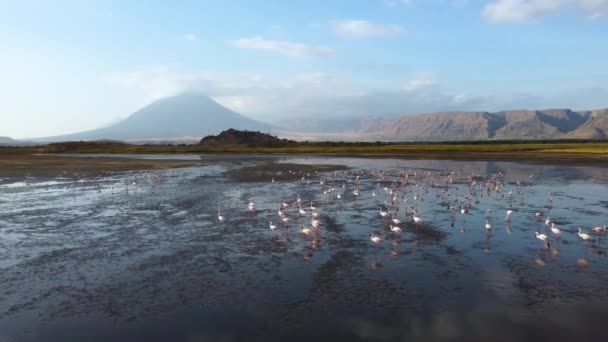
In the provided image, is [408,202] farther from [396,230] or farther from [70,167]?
[70,167]

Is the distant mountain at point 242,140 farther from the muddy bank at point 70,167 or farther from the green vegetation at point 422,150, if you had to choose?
the muddy bank at point 70,167

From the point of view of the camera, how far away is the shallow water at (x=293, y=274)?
12.0 metres

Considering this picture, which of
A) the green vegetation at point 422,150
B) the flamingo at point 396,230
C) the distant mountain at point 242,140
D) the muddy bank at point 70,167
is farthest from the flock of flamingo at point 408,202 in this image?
the distant mountain at point 242,140

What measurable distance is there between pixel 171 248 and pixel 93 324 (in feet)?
25.2

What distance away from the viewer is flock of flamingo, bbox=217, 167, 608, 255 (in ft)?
74.5

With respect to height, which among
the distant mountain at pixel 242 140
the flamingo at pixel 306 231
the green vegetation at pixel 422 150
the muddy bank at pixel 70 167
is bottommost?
the flamingo at pixel 306 231

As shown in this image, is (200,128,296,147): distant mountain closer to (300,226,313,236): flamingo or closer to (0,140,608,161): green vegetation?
(0,140,608,161): green vegetation

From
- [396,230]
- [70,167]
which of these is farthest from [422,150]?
[396,230]

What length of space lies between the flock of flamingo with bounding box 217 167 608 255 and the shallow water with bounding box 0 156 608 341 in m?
0.43

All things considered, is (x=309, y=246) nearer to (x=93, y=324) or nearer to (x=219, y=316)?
(x=219, y=316)

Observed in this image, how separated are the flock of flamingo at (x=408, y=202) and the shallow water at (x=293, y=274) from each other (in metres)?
0.43

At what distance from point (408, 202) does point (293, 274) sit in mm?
18384

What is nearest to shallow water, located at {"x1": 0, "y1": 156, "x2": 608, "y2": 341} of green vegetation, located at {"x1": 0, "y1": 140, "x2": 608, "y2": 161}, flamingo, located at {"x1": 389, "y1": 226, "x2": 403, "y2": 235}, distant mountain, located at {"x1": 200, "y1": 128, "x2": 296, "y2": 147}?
flamingo, located at {"x1": 389, "y1": 226, "x2": 403, "y2": 235}

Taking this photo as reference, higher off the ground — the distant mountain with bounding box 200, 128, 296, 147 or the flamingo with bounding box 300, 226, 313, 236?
the distant mountain with bounding box 200, 128, 296, 147
